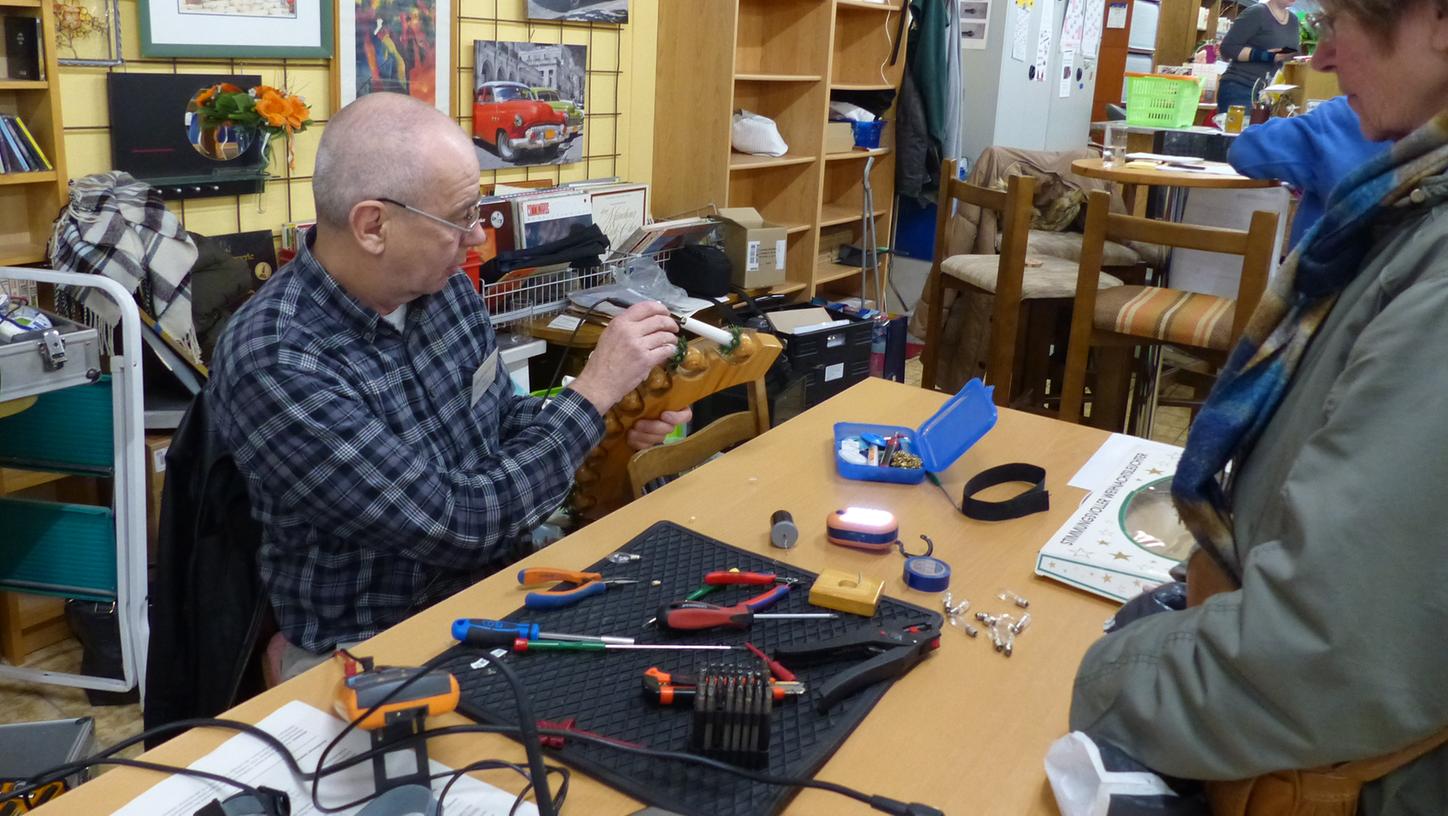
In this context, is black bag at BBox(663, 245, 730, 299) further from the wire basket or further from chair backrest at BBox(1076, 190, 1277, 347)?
chair backrest at BBox(1076, 190, 1277, 347)

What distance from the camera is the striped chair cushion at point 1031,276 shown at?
139 inches

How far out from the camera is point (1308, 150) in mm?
2645

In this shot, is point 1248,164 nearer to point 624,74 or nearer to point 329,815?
point 624,74

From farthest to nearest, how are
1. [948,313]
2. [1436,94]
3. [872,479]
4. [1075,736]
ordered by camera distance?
[948,313], [872,479], [1075,736], [1436,94]

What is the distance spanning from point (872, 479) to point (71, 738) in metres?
1.34

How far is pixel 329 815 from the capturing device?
890mm

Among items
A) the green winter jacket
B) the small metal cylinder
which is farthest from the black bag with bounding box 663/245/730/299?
the green winter jacket

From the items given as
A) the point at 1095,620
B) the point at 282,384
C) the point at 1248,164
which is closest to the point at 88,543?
the point at 282,384

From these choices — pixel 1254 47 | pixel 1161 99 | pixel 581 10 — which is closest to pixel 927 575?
pixel 581 10

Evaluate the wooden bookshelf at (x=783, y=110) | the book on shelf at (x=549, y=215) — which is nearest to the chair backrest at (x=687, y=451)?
the book on shelf at (x=549, y=215)

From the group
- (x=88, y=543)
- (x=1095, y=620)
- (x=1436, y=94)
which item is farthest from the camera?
(x=88, y=543)

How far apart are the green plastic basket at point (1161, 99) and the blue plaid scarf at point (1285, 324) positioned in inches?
129

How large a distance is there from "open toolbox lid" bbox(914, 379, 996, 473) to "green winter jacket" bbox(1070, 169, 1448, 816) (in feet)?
2.67

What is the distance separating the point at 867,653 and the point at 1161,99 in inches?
132
